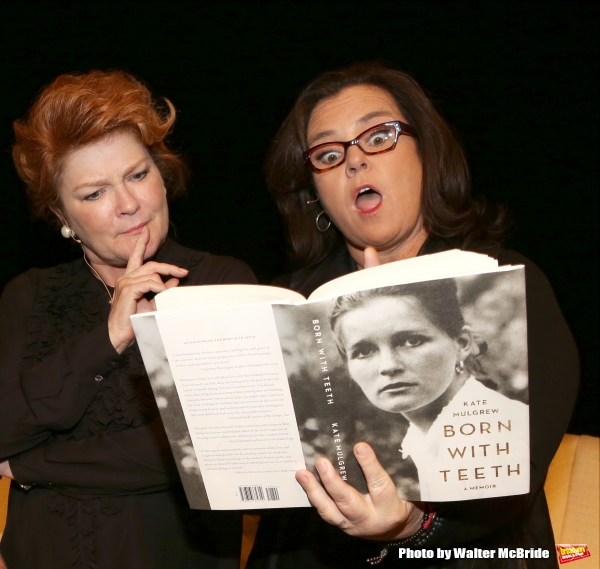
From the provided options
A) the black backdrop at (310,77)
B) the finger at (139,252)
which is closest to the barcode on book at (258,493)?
the finger at (139,252)

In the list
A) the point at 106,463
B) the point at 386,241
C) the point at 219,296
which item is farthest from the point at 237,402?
the point at 386,241

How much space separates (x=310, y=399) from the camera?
41.5 inches

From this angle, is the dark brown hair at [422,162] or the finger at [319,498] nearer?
the finger at [319,498]

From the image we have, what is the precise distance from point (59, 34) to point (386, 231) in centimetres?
162

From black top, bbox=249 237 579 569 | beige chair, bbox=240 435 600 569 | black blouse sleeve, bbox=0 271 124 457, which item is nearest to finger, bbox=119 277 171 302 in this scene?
black blouse sleeve, bbox=0 271 124 457

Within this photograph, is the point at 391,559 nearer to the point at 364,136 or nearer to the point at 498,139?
the point at 364,136

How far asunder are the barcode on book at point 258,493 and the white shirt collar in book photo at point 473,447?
236 mm

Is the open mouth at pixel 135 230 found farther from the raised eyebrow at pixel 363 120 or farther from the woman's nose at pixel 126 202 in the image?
the raised eyebrow at pixel 363 120

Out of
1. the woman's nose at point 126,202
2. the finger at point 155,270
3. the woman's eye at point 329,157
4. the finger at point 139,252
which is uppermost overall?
the woman's eye at point 329,157

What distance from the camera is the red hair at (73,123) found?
1.56m

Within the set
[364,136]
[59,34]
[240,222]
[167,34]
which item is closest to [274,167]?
[364,136]

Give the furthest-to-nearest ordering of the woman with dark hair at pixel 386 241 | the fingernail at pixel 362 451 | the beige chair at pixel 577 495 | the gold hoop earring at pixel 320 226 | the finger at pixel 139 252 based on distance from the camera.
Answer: the beige chair at pixel 577 495, the gold hoop earring at pixel 320 226, the finger at pixel 139 252, the woman with dark hair at pixel 386 241, the fingernail at pixel 362 451

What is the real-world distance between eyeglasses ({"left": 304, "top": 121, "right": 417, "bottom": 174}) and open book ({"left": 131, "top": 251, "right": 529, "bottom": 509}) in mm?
646

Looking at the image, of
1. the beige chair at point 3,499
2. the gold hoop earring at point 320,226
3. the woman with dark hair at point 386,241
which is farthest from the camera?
the beige chair at point 3,499
